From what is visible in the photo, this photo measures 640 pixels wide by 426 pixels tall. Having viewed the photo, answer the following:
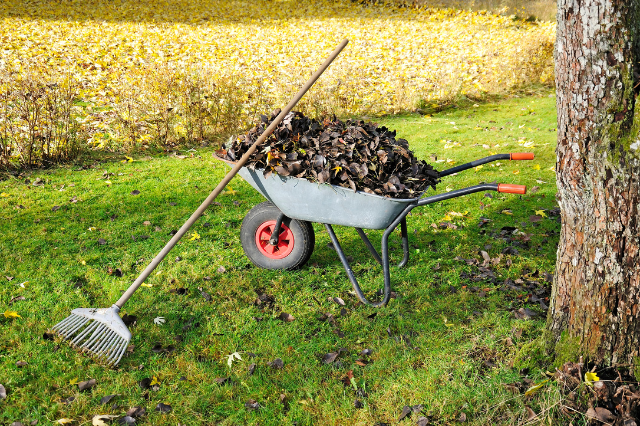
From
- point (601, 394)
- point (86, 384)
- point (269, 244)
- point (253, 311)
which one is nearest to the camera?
point (601, 394)

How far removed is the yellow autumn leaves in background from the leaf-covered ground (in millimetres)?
30

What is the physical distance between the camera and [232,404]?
250cm

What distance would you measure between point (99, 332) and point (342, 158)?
176 cm

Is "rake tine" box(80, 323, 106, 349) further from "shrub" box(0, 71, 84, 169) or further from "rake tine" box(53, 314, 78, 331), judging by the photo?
"shrub" box(0, 71, 84, 169)

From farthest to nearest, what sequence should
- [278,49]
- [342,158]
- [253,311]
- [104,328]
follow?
[278,49]
[253,311]
[342,158]
[104,328]

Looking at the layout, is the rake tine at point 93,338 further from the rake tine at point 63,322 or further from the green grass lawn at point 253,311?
the rake tine at point 63,322

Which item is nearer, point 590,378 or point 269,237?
point 590,378

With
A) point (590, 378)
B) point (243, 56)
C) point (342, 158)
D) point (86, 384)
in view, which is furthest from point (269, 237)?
point (243, 56)

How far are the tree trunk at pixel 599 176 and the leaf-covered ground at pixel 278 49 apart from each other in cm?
540

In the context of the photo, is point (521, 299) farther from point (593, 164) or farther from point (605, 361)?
point (593, 164)

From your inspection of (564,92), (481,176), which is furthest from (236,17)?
(564,92)

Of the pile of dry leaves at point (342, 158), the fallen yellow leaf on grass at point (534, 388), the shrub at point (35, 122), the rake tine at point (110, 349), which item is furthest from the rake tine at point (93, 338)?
the shrub at point (35, 122)

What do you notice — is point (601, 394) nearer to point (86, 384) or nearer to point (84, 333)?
point (86, 384)

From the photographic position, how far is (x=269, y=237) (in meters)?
3.72
